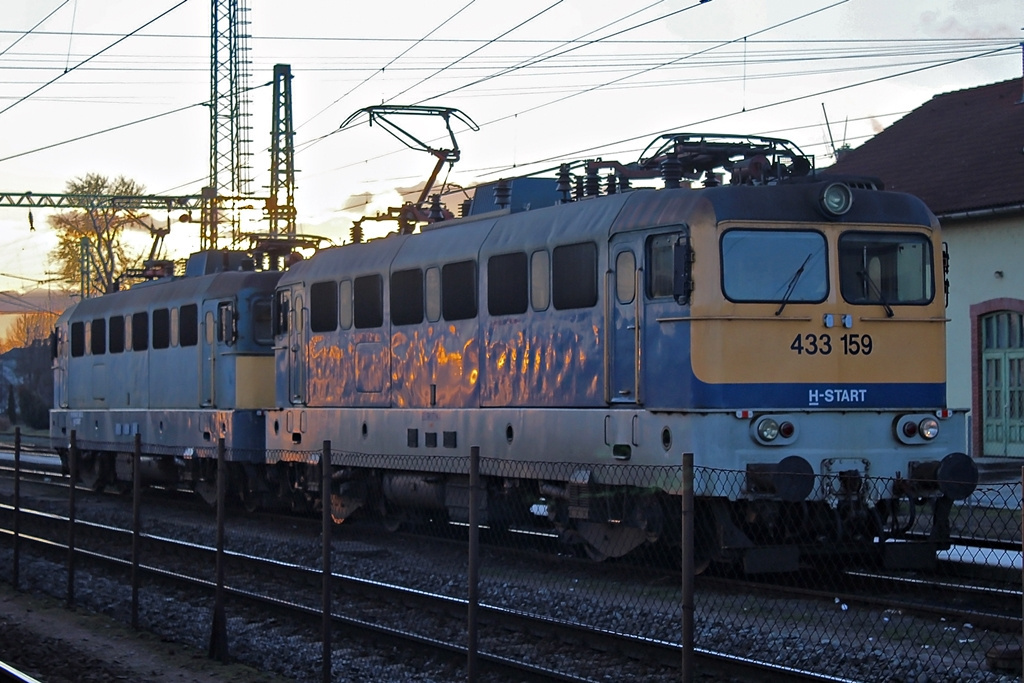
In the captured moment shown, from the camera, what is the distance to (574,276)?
14.6 meters

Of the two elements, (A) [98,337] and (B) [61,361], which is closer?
(A) [98,337]

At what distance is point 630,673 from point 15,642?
17.2 feet

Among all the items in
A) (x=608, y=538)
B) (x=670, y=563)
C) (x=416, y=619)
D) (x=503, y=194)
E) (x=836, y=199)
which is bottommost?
(x=416, y=619)

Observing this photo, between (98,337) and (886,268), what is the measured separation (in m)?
17.5

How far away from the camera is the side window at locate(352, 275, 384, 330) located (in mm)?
18297

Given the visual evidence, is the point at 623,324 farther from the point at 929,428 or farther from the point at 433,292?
the point at 433,292

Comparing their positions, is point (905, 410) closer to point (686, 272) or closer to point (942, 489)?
point (942, 489)

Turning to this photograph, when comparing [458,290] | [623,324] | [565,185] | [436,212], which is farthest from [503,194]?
[623,324]

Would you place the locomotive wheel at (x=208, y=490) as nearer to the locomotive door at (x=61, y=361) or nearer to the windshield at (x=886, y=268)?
the locomotive door at (x=61, y=361)

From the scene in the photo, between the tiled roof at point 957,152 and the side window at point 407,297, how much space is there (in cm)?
1256

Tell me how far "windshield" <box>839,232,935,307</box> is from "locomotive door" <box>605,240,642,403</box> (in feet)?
6.15

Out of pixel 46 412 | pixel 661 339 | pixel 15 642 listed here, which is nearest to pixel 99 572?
pixel 15 642

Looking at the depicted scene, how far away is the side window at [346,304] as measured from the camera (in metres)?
19.0

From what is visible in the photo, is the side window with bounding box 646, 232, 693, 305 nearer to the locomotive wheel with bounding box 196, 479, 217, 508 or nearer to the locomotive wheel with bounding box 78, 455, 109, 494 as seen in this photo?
the locomotive wheel with bounding box 196, 479, 217, 508
